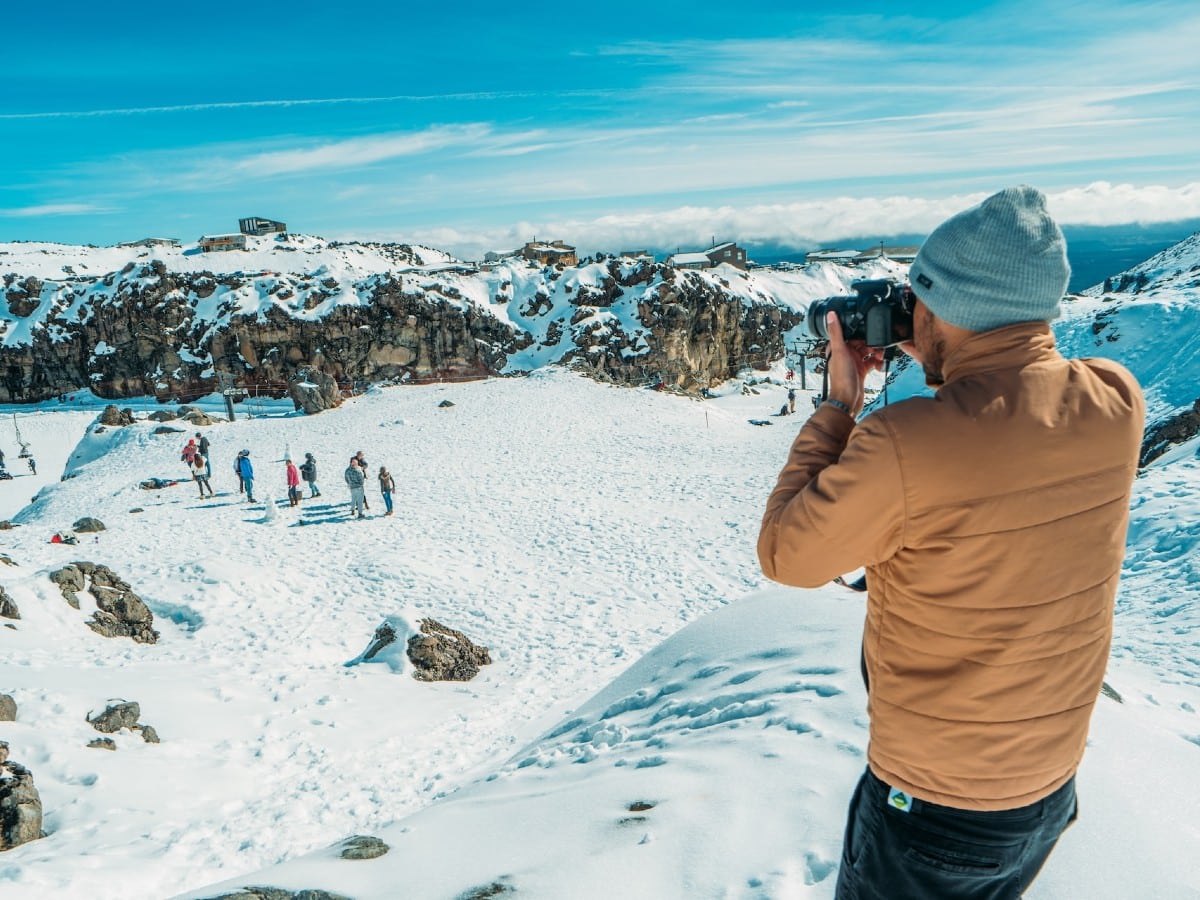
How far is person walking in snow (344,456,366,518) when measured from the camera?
18469 mm

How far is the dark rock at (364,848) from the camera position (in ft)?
14.3

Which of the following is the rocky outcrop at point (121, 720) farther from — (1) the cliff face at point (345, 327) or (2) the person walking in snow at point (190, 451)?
(1) the cliff face at point (345, 327)

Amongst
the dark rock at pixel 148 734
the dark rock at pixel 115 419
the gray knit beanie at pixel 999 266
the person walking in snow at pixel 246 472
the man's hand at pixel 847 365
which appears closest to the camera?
the gray knit beanie at pixel 999 266

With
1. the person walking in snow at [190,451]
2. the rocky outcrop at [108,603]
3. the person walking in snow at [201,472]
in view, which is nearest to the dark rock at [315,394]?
the person walking in snow at [190,451]

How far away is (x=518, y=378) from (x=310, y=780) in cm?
3350

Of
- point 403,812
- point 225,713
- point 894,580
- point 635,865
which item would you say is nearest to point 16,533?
point 225,713

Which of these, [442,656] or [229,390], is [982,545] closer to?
[442,656]

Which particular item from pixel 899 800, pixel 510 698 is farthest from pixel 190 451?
pixel 899 800

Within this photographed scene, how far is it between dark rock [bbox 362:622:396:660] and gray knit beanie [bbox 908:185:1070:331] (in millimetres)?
11198

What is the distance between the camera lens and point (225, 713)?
9.41m

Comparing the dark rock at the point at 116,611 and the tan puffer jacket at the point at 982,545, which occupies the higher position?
the tan puffer jacket at the point at 982,545

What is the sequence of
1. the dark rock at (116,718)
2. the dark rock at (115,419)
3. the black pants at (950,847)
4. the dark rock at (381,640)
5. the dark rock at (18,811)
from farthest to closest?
the dark rock at (115,419) < the dark rock at (381,640) < the dark rock at (116,718) < the dark rock at (18,811) < the black pants at (950,847)

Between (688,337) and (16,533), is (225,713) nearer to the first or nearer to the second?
(16,533)

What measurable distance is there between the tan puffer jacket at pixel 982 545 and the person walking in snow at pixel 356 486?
17919 millimetres
